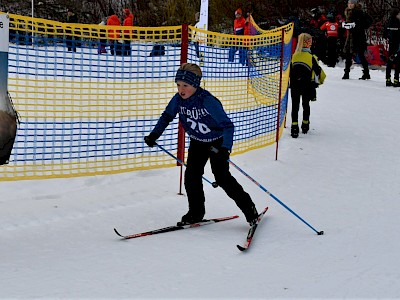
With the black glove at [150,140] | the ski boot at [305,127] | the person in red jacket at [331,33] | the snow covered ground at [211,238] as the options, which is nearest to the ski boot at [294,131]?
the ski boot at [305,127]

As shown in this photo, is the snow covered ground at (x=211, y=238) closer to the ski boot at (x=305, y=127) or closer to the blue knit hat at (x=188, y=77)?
the blue knit hat at (x=188, y=77)

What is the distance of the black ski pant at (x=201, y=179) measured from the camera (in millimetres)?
5184

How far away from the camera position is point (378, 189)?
Answer: 6.91 metres

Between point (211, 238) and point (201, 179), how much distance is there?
1.79 ft

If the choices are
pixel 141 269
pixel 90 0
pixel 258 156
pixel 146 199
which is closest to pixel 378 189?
pixel 258 156

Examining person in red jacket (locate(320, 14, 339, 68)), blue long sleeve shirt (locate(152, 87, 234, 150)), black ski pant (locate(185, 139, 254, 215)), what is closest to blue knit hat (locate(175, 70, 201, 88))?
blue long sleeve shirt (locate(152, 87, 234, 150))

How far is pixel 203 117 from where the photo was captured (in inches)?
201

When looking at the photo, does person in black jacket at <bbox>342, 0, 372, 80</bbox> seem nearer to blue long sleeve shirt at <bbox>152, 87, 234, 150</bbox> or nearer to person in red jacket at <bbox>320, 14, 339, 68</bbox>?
person in red jacket at <bbox>320, 14, 339, 68</bbox>

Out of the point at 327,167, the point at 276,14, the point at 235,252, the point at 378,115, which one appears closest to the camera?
the point at 235,252

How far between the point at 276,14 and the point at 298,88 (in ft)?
61.2

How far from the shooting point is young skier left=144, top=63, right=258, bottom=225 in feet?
16.5

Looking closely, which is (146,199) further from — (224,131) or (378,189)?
(378,189)

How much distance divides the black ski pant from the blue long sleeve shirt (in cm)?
10

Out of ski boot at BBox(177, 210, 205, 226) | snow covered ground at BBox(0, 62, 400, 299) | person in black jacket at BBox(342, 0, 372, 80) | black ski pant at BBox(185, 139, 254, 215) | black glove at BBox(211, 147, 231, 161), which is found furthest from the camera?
person in black jacket at BBox(342, 0, 372, 80)
